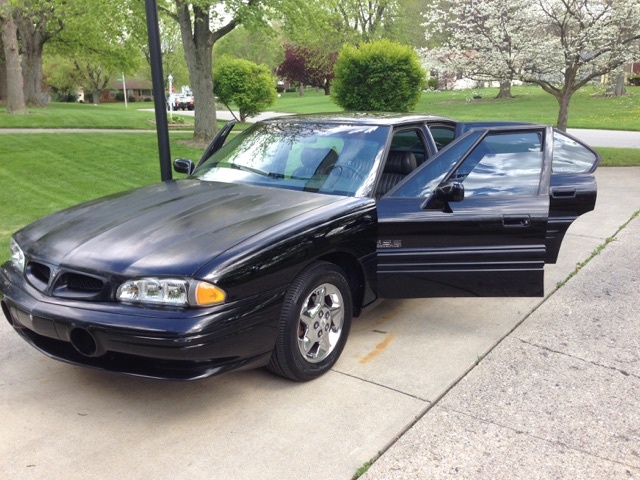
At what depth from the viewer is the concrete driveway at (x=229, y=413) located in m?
2.84

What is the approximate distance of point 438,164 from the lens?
4.33 metres

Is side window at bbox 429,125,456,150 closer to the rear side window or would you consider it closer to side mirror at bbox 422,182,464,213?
the rear side window

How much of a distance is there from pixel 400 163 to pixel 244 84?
1767 centimetres

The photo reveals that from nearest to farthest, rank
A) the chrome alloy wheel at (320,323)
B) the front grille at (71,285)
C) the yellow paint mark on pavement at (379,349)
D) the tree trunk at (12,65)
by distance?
the front grille at (71,285)
the chrome alloy wheel at (320,323)
the yellow paint mark on pavement at (379,349)
the tree trunk at (12,65)

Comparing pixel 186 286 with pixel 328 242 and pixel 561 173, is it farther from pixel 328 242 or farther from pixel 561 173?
pixel 561 173

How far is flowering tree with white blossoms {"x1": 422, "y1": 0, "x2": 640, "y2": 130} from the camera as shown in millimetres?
12734

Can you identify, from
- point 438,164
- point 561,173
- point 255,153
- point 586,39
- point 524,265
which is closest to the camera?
point 524,265

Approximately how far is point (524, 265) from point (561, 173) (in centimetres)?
149

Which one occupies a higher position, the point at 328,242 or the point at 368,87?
the point at 368,87

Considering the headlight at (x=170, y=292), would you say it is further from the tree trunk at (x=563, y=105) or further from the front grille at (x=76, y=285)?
the tree trunk at (x=563, y=105)

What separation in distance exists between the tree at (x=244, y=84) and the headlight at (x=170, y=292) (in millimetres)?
19167

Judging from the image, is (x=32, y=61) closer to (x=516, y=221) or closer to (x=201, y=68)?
(x=201, y=68)

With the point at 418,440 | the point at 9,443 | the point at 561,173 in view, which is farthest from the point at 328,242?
the point at 561,173

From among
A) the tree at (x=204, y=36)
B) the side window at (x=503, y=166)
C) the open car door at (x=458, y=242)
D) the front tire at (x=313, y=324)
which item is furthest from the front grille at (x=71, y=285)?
the tree at (x=204, y=36)
